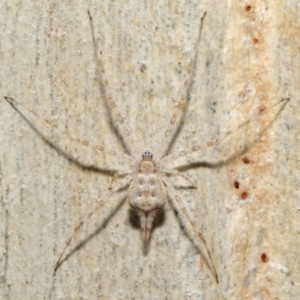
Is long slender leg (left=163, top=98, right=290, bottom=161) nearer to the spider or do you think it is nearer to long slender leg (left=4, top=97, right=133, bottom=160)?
the spider

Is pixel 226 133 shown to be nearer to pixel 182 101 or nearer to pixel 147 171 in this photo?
pixel 182 101

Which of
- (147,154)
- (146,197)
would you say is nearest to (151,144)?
(147,154)

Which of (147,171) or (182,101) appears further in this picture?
(147,171)

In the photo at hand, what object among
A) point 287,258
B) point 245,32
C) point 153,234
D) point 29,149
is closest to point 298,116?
point 245,32

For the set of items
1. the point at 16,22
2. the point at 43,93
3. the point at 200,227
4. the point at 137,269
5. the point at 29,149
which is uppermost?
the point at 16,22

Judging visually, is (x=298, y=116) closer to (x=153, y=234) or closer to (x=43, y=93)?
(x=153, y=234)

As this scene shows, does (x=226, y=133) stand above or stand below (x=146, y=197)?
above

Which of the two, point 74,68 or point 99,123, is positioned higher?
point 74,68
